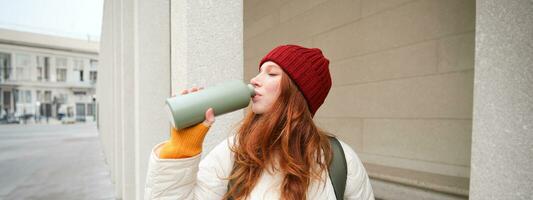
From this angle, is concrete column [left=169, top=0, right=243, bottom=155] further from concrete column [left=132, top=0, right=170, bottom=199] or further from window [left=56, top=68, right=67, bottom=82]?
window [left=56, top=68, right=67, bottom=82]

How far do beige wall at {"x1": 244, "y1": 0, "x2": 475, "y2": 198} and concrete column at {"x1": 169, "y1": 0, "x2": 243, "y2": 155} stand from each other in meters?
2.31

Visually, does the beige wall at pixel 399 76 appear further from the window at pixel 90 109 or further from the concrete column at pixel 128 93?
the window at pixel 90 109

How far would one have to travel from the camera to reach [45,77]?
88.4 ft

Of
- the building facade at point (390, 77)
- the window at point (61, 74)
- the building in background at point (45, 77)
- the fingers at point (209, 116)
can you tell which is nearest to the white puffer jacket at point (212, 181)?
the fingers at point (209, 116)

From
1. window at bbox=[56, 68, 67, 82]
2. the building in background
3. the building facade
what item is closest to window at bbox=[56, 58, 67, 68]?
the building in background

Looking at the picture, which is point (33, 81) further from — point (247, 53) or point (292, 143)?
point (292, 143)

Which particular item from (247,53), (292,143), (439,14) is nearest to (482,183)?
(292,143)

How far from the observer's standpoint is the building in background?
24.9 meters

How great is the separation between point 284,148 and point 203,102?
1.24 feet

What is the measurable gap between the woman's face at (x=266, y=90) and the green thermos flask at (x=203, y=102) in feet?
0.26

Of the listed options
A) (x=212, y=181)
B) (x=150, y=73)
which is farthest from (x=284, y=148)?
(x=150, y=73)

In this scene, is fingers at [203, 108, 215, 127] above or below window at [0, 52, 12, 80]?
below

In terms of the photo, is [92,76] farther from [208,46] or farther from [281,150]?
[281,150]

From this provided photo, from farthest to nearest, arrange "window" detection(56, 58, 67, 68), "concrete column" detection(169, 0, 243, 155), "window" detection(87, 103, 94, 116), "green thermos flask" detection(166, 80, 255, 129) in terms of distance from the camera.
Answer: "window" detection(87, 103, 94, 116) < "window" detection(56, 58, 67, 68) < "concrete column" detection(169, 0, 243, 155) < "green thermos flask" detection(166, 80, 255, 129)
